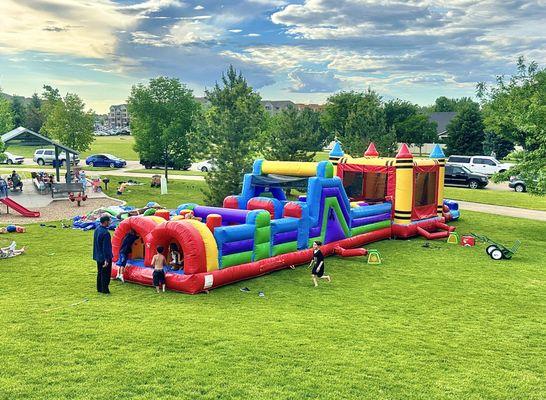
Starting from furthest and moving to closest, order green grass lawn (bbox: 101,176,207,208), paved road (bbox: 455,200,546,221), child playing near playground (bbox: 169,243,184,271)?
green grass lawn (bbox: 101,176,207,208) < paved road (bbox: 455,200,546,221) < child playing near playground (bbox: 169,243,184,271)

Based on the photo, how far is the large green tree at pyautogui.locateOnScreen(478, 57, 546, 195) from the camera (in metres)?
21.1

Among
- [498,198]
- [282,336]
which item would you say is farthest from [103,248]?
[498,198]

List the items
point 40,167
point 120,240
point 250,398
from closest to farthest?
1. point 250,398
2. point 120,240
3. point 40,167

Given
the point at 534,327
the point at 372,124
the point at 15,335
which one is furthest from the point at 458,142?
the point at 15,335

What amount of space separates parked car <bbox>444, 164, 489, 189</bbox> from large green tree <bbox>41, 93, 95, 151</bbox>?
26.9 meters

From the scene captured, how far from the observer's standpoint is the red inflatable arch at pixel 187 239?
41.8ft

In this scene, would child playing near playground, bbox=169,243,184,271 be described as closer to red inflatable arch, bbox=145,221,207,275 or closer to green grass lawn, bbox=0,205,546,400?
red inflatable arch, bbox=145,221,207,275

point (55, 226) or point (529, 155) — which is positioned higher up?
point (529, 155)

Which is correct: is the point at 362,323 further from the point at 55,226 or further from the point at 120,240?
the point at 55,226

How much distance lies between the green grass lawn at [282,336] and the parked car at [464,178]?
24678mm

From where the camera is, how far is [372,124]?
34.4 meters

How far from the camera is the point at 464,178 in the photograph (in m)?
39.5

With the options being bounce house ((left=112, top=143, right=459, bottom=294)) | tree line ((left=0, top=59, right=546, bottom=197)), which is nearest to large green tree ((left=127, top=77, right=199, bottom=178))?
tree line ((left=0, top=59, right=546, bottom=197))

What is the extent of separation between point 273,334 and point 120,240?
21.2 ft
